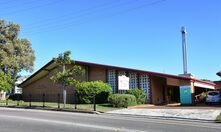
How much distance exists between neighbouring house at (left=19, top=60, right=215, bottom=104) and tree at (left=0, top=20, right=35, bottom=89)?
4.35 m

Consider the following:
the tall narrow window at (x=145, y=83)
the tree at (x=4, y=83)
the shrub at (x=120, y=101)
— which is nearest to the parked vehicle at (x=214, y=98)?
the tall narrow window at (x=145, y=83)

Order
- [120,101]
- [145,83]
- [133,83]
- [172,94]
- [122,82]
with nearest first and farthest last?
[120,101]
[122,82]
[145,83]
[133,83]
[172,94]

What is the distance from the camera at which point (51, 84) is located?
162ft

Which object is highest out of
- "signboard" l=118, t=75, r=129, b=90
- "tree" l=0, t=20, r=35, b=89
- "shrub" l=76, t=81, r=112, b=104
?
"tree" l=0, t=20, r=35, b=89

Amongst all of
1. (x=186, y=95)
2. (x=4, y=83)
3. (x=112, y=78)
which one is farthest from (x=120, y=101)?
(x=4, y=83)

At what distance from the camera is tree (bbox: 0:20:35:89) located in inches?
2134

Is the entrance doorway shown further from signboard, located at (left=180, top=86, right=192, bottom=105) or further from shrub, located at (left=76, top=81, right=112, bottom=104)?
shrub, located at (left=76, top=81, right=112, bottom=104)

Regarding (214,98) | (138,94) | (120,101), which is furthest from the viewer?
(214,98)

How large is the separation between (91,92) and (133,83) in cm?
491

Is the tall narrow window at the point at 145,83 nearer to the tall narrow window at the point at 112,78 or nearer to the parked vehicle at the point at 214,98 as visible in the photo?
the tall narrow window at the point at 112,78

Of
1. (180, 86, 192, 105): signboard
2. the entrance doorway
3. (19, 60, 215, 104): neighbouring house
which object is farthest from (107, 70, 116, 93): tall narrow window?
(180, 86, 192, 105): signboard

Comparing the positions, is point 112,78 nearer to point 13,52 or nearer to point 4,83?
point 4,83

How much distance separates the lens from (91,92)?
39312 mm

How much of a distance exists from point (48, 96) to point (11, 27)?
13942 mm
